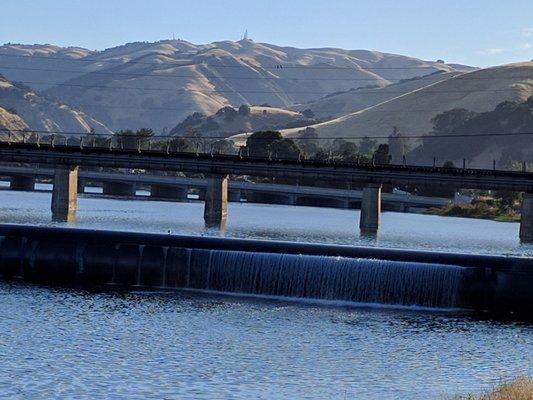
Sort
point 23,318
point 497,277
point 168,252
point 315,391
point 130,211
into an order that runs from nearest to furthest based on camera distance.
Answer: point 315,391 → point 23,318 → point 497,277 → point 168,252 → point 130,211

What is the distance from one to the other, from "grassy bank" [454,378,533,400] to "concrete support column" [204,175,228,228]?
398 ft

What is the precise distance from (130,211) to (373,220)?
1659 inches

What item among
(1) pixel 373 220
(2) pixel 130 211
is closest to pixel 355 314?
(1) pixel 373 220

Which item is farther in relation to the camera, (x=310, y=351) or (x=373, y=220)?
(x=373, y=220)

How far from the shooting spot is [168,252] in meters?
92.6

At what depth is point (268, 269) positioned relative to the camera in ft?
295

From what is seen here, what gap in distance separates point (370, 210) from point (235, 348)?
112m

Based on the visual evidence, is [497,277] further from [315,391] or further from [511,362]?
[315,391]

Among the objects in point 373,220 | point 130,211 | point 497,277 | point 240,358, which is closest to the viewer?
point 240,358

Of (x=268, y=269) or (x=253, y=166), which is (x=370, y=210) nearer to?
(x=253, y=166)

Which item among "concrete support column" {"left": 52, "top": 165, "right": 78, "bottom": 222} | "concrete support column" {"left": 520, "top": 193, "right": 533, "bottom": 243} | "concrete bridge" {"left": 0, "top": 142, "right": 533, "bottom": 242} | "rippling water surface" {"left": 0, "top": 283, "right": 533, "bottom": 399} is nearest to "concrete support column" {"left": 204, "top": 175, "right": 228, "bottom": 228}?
"concrete bridge" {"left": 0, "top": 142, "right": 533, "bottom": 242}

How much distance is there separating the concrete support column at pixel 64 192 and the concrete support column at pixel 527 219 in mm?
62288

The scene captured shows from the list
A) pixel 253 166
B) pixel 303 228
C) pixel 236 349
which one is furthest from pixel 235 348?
pixel 253 166

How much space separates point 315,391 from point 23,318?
77.5 ft
